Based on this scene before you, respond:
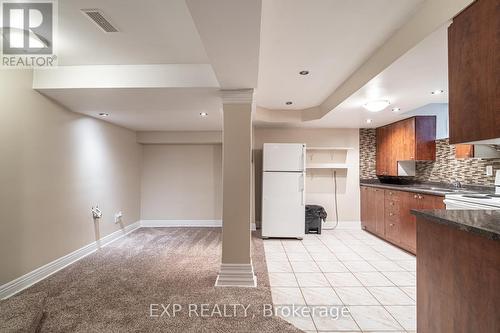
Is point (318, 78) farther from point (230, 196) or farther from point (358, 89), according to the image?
point (230, 196)

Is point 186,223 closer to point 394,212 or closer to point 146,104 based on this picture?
point 146,104

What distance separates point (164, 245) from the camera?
13.0 feet

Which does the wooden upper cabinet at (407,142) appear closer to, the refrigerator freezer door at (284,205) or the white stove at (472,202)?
the white stove at (472,202)

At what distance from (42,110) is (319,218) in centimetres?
430

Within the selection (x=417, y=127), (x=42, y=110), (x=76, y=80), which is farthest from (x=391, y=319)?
(x=42, y=110)

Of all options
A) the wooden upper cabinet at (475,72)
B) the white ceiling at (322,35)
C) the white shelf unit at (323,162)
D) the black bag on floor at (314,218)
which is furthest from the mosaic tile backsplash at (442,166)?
the wooden upper cabinet at (475,72)

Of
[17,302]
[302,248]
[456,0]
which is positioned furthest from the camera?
[302,248]

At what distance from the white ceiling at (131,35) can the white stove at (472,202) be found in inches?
115

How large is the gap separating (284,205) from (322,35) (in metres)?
2.89

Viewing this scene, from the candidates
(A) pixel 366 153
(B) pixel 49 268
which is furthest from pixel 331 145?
(B) pixel 49 268

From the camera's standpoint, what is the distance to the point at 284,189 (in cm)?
436

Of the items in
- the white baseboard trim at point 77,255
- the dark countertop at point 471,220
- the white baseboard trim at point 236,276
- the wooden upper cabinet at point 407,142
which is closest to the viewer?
the dark countertop at point 471,220

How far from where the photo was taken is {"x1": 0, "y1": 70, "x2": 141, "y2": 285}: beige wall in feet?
7.81

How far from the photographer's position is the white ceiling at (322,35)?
167 cm
